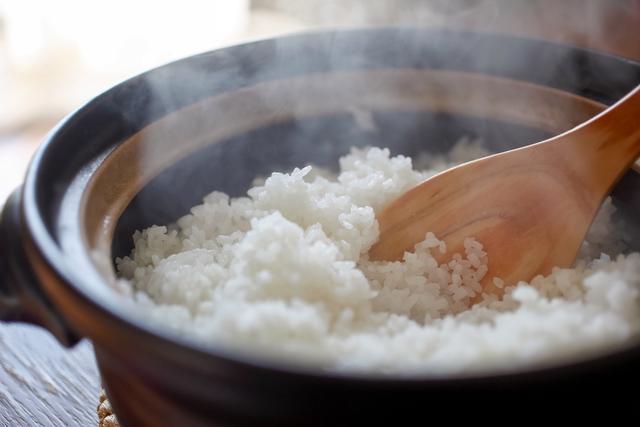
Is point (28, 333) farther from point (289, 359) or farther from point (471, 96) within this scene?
point (471, 96)

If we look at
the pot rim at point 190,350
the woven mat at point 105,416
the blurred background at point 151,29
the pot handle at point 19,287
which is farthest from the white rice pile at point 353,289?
the blurred background at point 151,29

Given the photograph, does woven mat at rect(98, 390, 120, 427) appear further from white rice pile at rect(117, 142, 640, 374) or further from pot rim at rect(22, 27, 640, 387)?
pot rim at rect(22, 27, 640, 387)

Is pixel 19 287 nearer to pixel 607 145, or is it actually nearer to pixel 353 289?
pixel 353 289

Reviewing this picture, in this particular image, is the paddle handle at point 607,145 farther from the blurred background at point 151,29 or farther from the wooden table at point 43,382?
the blurred background at point 151,29

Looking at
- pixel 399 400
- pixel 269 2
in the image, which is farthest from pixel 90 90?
pixel 399 400

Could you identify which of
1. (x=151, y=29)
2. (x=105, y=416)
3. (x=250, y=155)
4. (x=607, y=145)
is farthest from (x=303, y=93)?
(x=151, y=29)
